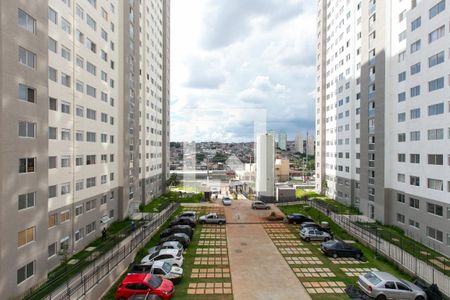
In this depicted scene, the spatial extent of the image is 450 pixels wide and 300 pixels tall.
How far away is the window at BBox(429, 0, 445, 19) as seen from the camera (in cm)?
2714

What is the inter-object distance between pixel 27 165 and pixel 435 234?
32836mm

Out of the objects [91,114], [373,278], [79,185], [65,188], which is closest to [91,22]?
[91,114]

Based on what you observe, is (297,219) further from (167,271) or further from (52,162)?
(52,162)

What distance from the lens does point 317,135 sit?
222 feet

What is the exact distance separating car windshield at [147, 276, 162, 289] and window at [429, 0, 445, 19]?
32053 mm

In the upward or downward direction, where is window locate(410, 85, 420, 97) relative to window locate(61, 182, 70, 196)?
upward

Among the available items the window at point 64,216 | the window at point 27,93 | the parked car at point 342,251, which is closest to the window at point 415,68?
the parked car at point 342,251

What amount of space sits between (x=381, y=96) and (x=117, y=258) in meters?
34.0

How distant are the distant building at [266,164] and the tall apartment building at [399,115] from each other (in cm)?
1254

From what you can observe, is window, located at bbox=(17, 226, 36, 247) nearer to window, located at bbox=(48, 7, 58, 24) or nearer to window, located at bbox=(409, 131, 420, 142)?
window, located at bbox=(48, 7, 58, 24)

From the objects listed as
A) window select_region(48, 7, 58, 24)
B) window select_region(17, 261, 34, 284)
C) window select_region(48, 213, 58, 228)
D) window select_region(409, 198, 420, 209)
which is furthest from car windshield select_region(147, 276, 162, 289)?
window select_region(409, 198, 420, 209)

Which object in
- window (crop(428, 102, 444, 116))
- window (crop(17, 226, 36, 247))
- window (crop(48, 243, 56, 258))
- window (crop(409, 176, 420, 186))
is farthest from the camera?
window (crop(409, 176, 420, 186))

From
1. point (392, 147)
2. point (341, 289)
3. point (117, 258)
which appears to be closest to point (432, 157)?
point (392, 147)

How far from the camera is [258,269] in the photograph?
866 inches
